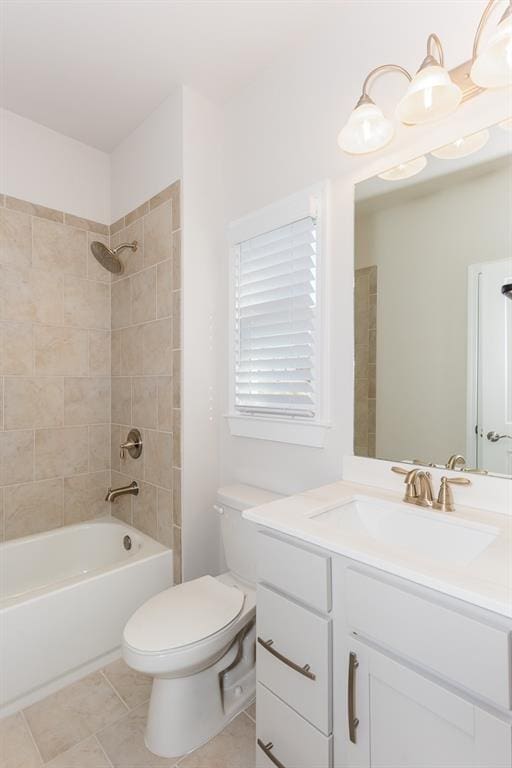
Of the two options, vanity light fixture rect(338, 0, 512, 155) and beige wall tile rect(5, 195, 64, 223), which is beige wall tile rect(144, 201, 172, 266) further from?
vanity light fixture rect(338, 0, 512, 155)

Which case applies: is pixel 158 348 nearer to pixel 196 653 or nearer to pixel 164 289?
pixel 164 289

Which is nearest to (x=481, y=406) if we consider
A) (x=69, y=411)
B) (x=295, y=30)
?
(x=295, y=30)

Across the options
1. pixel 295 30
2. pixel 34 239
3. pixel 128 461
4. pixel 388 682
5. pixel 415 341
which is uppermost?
pixel 295 30

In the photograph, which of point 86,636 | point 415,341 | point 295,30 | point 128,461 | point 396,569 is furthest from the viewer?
point 128,461

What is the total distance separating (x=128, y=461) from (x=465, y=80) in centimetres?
226

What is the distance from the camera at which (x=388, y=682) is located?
884mm

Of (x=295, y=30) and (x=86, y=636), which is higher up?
(x=295, y=30)

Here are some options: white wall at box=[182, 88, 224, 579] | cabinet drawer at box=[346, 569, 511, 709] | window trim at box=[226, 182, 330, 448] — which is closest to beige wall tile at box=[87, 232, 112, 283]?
white wall at box=[182, 88, 224, 579]

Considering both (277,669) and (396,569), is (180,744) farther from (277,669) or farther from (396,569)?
(396,569)

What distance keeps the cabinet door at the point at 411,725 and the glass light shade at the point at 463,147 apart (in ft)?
4.60

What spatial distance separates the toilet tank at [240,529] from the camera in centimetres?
169

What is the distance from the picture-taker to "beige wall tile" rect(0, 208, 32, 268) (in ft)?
6.96

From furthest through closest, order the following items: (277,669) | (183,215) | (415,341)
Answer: (183,215) < (415,341) < (277,669)

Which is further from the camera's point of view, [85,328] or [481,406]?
[85,328]
